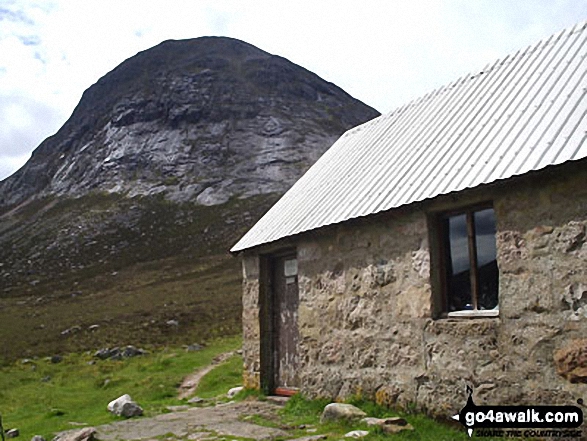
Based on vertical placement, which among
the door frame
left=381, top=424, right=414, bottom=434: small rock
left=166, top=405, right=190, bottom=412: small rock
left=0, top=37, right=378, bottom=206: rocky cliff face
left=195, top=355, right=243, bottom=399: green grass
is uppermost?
left=0, top=37, right=378, bottom=206: rocky cliff face

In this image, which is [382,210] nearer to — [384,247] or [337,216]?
[384,247]

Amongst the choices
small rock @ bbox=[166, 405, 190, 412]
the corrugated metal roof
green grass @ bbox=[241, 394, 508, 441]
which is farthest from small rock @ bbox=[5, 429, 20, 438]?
the corrugated metal roof

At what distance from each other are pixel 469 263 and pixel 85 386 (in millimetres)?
14362

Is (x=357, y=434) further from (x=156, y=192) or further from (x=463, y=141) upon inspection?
(x=156, y=192)

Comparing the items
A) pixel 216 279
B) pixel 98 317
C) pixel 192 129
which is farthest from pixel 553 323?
pixel 192 129

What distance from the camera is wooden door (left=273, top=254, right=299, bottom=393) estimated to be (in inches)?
460

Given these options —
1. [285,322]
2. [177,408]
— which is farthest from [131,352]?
[285,322]

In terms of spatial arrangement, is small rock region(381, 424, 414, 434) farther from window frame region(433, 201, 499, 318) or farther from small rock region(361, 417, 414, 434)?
window frame region(433, 201, 499, 318)

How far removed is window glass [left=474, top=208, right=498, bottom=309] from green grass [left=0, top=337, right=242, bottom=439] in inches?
259

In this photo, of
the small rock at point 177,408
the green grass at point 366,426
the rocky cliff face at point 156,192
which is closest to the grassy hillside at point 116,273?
the rocky cliff face at point 156,192

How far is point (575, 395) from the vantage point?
259 inches

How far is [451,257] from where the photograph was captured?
27.5ft

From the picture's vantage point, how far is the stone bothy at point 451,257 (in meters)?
6.92

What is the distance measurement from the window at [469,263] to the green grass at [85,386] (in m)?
6.18
